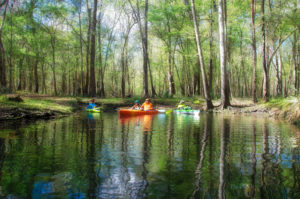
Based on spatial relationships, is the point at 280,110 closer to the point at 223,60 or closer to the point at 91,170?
the point at 223,60

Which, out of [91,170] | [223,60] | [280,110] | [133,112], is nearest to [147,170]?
[91,170]

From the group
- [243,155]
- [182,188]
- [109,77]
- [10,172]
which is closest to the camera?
[182,188]

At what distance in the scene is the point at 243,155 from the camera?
468cm

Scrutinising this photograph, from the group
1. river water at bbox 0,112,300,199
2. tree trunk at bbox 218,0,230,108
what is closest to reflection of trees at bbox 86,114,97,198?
river water at bbox 0,112,300,199

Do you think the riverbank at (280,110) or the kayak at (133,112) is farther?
the kayak at (133,112)

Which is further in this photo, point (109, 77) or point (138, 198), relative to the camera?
point (109, 77)

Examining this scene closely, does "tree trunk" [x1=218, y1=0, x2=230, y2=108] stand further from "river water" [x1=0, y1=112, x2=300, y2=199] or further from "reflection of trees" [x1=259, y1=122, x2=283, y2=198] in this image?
"reflection of trees" [x1=259, y1=122, x2=283, y2=198]

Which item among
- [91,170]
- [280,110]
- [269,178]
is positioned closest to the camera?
[269,178]

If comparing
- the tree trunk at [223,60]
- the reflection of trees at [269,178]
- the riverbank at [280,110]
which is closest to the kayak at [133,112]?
the riverbank at [280,110]

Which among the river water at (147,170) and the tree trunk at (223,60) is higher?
the tree trunk at (223,60)

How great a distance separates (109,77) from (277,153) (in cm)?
5370

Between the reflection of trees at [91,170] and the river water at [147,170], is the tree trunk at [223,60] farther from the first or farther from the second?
the reflection of trees at [91,170]

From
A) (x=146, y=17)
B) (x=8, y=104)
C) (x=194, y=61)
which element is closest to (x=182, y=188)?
(x=8, y=104)

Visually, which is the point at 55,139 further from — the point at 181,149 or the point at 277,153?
the point at 277,153
